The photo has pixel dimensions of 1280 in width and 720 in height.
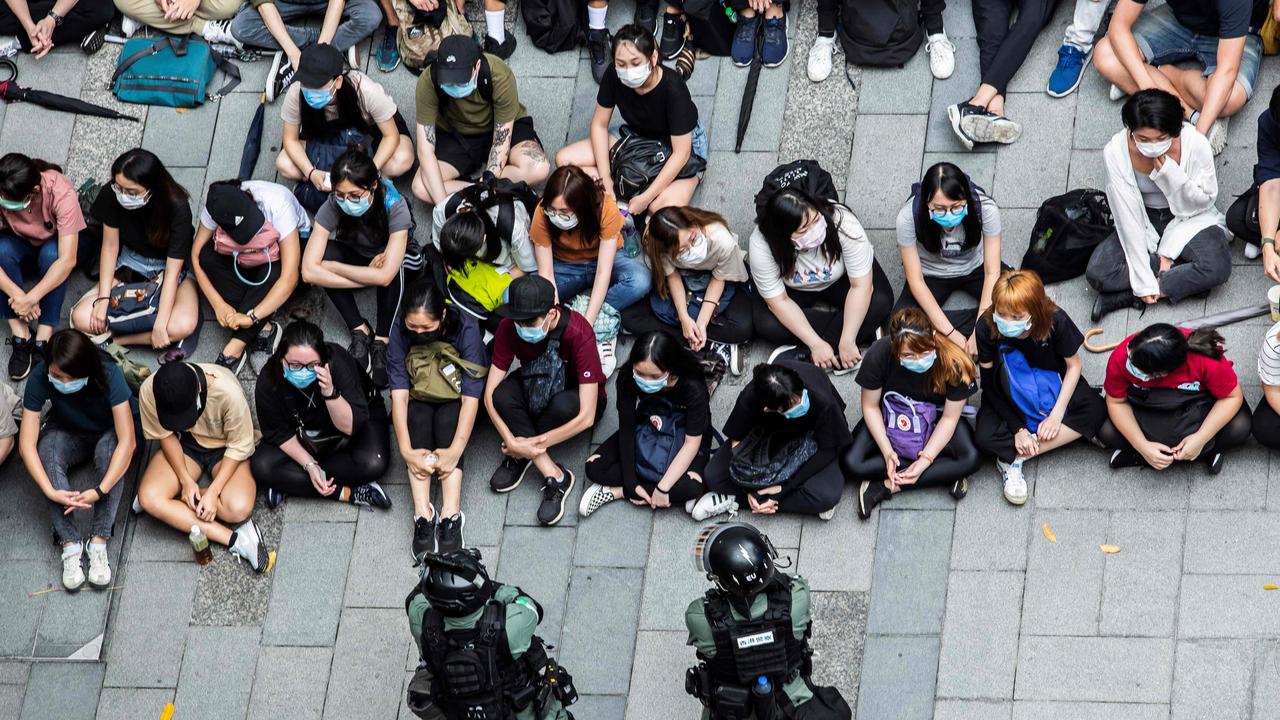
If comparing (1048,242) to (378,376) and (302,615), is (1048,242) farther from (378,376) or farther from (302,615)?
(302,615)

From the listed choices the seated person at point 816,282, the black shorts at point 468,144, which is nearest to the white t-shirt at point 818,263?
the seated person at point 816,282

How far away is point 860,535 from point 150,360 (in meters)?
3.98

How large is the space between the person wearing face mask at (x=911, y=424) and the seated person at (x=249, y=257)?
3149 millimetres

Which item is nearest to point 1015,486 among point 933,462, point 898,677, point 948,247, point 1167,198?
point 933,462

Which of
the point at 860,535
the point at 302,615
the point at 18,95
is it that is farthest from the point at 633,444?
the point at 18,95

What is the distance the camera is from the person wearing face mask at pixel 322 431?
28.2 feet

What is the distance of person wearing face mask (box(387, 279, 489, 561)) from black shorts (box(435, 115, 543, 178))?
964 mm

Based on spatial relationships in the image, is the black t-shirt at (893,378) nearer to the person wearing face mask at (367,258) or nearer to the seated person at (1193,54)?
the seated person at (1193,54)

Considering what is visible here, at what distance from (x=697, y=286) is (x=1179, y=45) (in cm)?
278

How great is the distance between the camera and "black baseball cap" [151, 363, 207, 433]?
8.48 metres

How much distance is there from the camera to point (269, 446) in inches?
352

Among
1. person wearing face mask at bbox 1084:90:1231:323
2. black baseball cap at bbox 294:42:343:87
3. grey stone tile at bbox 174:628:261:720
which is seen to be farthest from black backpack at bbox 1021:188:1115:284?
grey stone tile at bbox 174:628:261:720

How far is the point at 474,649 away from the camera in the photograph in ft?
23.5

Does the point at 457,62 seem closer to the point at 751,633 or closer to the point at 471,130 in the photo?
the point at 471,130
